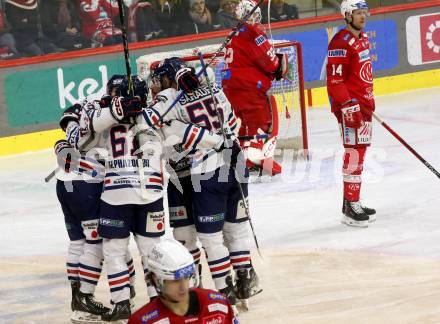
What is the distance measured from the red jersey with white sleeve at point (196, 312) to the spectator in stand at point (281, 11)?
7442mm

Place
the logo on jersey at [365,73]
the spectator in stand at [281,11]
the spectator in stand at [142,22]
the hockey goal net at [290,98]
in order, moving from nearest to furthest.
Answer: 1. the logo on jersey at [365,73]
2. the hockey goal net at [290,98]
3. the spectator in stand at [142,22]
4. the spectator in stand at [281,11]

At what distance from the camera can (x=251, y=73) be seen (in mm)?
7918

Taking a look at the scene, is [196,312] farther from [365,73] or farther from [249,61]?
[249,61]

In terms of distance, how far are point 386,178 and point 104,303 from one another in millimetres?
3108

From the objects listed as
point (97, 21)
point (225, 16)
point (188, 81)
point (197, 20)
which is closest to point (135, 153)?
point (188, 81)

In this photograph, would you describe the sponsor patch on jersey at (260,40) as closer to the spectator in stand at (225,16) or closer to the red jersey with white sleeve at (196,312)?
the spectator in stand at (225,16)

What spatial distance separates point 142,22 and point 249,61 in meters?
2.63

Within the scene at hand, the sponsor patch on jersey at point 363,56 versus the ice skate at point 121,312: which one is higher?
the sponsor patch on jersey at point 363,56

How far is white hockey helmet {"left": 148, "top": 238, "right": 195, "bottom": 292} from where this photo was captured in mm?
3375

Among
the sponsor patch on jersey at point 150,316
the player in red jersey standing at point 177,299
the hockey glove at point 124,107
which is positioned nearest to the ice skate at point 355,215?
the hockey glove at point 124,107

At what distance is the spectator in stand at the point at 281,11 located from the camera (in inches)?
423

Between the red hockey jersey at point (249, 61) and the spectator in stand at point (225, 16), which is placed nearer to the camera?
the red hockey jersey at point (249, 61)

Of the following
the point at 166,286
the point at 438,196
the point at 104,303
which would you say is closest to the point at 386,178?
the point at 438,196

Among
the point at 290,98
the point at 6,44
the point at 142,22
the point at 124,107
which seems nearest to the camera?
the point at 124,107
